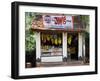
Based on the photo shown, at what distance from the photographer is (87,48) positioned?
1.32 metres

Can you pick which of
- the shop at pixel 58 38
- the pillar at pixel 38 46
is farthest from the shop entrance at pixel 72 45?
the pillar at pixel 38 46

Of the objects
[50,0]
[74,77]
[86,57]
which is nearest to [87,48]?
[86,57]

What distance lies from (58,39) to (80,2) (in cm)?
20

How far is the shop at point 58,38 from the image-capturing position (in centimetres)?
122

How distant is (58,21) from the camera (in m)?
1.25

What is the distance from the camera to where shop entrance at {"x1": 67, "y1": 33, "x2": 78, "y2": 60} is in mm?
1274

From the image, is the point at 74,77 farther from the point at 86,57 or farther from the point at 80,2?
the point at 80,2

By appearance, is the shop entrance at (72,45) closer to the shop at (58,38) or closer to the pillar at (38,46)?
the shop at (58,38)

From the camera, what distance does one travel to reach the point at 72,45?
1.28 m

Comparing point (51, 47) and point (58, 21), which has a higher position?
point (58, 21)

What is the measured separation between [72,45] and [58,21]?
12cm

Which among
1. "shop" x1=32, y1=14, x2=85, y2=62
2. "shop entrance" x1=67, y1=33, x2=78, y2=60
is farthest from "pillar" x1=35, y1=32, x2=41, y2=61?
"shop entrance" x1=67, y1=33, x2=78, y2=60

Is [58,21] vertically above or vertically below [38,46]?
above

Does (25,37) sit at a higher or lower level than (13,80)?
higher
